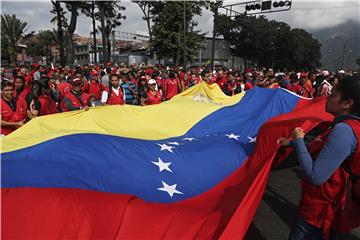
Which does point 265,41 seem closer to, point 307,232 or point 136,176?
point 136,176

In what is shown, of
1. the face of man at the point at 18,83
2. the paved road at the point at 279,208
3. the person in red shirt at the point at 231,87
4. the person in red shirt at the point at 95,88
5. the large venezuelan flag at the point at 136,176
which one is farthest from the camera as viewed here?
the person in red shirt at the point at 231,87

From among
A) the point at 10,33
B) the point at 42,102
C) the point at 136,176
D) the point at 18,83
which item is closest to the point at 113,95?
the point at 42,102

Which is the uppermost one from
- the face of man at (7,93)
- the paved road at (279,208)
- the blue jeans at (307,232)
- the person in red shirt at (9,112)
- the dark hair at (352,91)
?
the dark hair at (352,91)

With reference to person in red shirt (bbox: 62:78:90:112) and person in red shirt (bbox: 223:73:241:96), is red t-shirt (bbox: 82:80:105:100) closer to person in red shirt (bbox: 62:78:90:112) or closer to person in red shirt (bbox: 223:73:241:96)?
person in red shirt (bbox: 62:78:90:112)

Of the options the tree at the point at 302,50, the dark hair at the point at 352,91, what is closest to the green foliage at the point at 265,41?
the tree at the point at 302,50

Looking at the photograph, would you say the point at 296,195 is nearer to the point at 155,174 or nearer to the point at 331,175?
the point at 155,174

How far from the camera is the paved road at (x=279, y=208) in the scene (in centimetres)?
432

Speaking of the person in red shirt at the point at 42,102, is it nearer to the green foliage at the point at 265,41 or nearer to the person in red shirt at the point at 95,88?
the person in red shirt at the point at 95,88

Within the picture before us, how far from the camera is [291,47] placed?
81438 mm

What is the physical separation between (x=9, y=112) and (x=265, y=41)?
75.9m

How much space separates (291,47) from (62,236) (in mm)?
85554

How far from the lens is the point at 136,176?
3.77m

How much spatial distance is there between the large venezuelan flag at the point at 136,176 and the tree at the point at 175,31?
86.6ft

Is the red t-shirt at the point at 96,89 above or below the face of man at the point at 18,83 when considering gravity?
below
